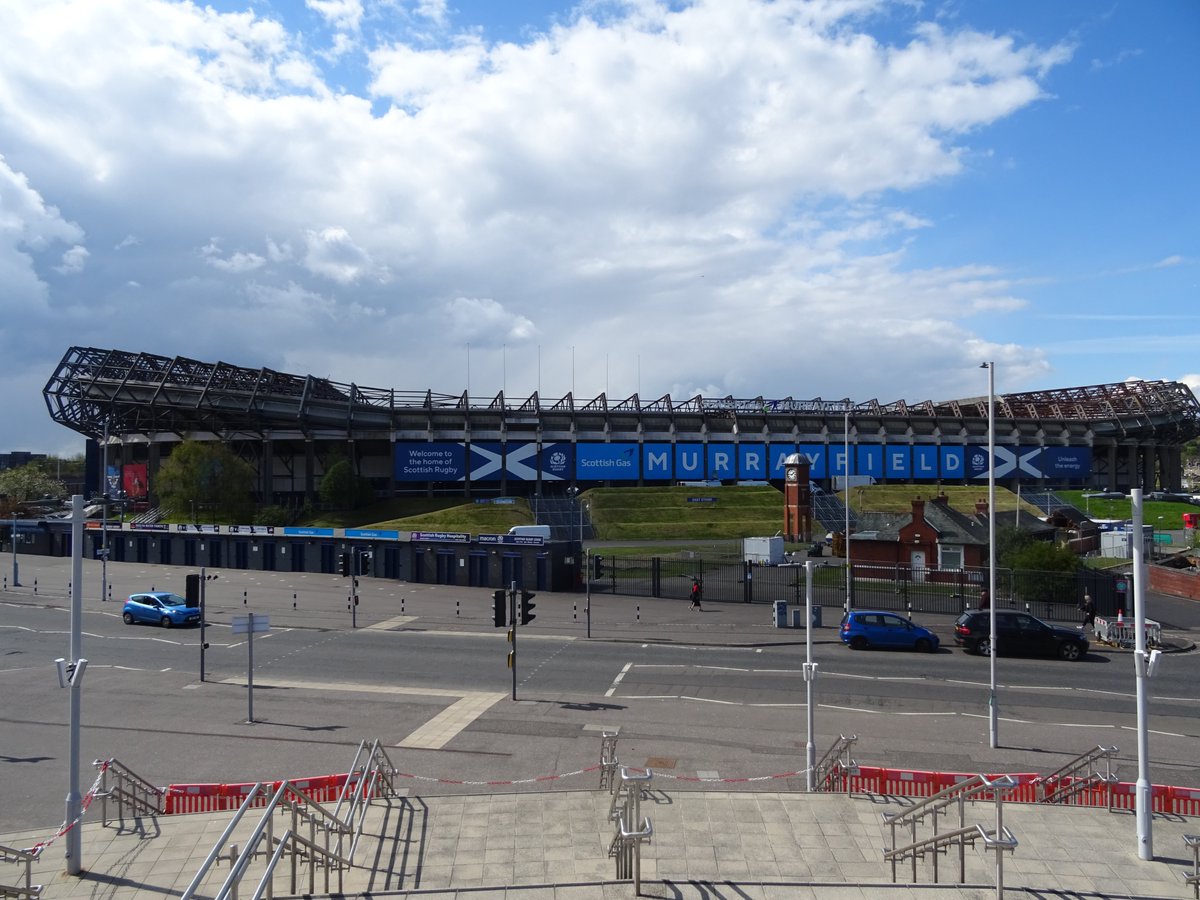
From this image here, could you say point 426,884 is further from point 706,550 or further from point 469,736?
point 706,550

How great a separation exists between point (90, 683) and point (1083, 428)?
107 metres

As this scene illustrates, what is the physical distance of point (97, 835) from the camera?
12.1 metres

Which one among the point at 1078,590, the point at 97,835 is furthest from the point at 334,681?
the point at 1078,590

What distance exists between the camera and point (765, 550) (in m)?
49.7

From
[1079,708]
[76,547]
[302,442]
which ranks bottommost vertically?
[1079,708]

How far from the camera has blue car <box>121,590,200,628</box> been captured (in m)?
32.4

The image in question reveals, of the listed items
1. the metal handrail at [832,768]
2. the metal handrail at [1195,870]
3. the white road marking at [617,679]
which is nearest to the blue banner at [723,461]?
the white road marking at [617,679]

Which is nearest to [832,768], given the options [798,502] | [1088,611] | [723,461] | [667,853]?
[667,853]

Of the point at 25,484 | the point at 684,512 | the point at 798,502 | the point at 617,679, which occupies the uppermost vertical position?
the point at 25,484

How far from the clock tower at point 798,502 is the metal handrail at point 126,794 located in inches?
2174

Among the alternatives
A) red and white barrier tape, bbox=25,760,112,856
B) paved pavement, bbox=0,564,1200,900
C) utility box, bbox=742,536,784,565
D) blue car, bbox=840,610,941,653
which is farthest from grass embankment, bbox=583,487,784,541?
red and white barrier tape, bbox=25,760,112,856

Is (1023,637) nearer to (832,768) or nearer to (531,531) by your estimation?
(832,768)

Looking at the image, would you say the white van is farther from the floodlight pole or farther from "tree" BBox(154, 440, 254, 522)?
the floodlight pole

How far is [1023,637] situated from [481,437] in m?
59.6
